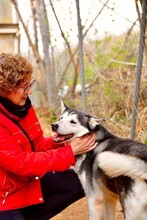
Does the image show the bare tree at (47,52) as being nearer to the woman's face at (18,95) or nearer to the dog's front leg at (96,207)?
the woman's face at (18,95)

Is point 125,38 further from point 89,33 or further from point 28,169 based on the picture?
point 28,169

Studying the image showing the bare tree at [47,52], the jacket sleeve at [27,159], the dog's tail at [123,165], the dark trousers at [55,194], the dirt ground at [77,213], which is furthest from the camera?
the bare tree at [47,52]

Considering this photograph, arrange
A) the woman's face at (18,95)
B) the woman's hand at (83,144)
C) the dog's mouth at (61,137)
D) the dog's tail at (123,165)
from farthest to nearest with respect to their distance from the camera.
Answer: the dog's mouth at (61,137) < the woman's hand at (83,144) < the woman's face at (18,95) < the dog's tail at (123,165)

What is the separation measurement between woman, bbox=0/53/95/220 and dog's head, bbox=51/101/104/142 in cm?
11

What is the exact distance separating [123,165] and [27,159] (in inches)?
29.8

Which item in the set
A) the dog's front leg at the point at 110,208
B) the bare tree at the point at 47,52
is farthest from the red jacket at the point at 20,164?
the bare tree at the point at 47,52

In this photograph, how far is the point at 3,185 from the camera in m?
3.23

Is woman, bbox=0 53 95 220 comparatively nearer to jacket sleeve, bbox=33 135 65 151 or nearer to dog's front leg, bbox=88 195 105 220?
jacket sleeve, bbox=33 135 65 151

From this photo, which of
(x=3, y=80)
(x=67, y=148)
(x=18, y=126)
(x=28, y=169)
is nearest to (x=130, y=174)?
(x=67, y=148)

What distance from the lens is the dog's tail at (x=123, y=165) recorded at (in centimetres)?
289

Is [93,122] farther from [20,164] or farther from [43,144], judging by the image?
[20,164]

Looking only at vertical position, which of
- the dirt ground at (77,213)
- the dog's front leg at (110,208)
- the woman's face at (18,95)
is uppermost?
the woman's face at (18,95)

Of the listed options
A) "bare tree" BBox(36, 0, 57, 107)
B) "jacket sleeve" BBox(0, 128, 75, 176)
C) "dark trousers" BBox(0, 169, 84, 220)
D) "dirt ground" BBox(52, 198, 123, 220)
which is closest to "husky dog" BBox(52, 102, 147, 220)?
"dark trousers" BBox(0, 169, 84, 220)

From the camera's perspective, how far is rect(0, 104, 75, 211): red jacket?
3.15m
